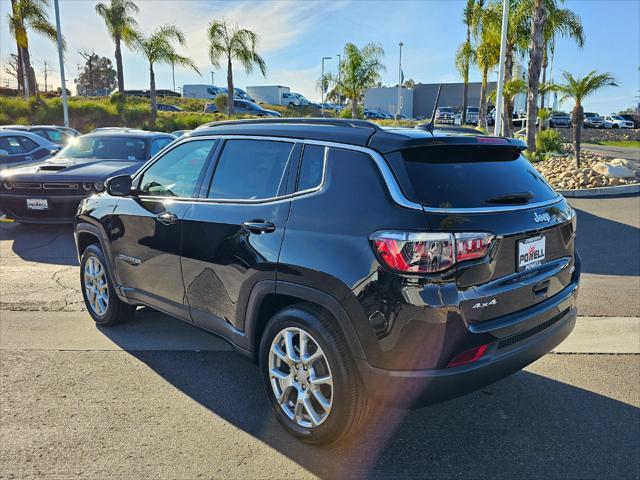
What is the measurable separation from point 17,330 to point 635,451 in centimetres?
492

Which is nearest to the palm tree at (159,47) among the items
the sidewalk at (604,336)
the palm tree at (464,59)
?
the palm tree at (464,59)

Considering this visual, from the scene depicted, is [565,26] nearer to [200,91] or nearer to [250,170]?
[250,170]

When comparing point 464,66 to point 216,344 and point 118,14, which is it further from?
point 216,344

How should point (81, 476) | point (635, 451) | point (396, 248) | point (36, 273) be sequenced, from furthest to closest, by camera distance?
point (36, 273) < point (635, 451) < point (81, 476) < point (396, 248)

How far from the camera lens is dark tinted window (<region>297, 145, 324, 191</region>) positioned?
2961 mm

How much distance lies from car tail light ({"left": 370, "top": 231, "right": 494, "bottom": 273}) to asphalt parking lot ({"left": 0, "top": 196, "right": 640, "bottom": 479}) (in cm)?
116

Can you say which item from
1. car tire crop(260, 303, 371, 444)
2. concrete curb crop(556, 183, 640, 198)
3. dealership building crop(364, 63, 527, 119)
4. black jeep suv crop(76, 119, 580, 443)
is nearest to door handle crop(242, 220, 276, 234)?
black jeep suv crop(76, 119, 580, 443)

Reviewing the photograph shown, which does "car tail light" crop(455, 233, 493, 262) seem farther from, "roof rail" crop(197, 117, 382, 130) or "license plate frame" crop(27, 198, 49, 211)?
"license plate frame" crop(27, 198, 49, 211)

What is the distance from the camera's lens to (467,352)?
258 cm

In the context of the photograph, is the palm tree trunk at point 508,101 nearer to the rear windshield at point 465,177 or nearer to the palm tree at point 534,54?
the palm tree at point 534,54

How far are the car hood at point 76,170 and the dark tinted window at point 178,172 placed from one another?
3.93 m

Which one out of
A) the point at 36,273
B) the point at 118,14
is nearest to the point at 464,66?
the point at 118,14

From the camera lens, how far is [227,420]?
332 cm

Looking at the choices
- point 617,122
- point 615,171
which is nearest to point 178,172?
point 615,171
